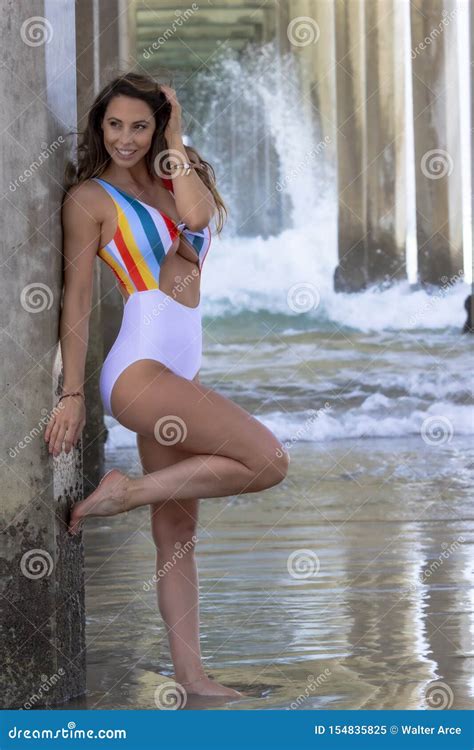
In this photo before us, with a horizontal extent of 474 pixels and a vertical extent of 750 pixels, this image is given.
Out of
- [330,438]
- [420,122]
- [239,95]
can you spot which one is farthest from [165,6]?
[330,438]

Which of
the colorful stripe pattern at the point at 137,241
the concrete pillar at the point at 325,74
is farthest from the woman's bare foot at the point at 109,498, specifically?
the concrete pillar at the point at 325,74

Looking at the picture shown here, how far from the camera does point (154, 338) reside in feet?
13.4

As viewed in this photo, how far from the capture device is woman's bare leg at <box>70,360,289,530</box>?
4004 millimetres

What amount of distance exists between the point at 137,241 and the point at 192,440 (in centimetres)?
55

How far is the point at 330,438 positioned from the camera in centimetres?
1448

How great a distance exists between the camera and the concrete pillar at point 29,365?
13.3ft

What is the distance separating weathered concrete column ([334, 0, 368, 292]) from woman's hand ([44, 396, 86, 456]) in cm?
2135

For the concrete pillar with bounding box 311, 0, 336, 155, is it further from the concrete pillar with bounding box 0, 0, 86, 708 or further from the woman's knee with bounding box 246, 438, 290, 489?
the woman's knee with bounding box 246, 438, 290, 489

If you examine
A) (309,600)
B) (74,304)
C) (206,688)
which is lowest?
(309,600)

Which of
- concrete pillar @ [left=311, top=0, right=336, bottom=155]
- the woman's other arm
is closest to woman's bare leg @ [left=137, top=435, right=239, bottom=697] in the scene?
the woman's other arm

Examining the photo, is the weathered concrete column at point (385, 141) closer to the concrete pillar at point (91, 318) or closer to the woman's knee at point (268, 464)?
the concrete pillar at point (91, 318)

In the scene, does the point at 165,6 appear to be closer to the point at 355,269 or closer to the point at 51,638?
the point at 355,269

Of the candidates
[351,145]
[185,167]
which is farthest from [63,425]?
[351,145]

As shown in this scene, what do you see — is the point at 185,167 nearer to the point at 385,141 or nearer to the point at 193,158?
the point at 193,158
